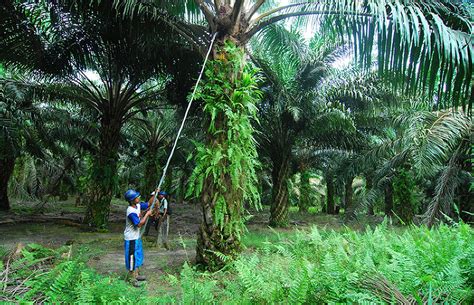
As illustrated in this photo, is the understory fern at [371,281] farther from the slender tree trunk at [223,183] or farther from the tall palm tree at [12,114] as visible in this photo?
the tall palm tree at [12,114]

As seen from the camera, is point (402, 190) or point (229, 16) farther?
point (402, 190)

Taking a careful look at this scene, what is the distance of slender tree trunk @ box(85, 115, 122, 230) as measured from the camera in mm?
10227

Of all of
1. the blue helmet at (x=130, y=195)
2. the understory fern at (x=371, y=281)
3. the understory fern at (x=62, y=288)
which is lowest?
the understory fern at (x=62, y=288)

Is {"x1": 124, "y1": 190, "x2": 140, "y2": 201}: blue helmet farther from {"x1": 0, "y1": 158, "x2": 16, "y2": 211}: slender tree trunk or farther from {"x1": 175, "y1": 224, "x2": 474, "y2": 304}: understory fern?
{"x1": 0, "y1": 158, "x2": 16, "y2": 211}: slender tree trunk

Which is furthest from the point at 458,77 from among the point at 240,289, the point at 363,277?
the point at 240,289

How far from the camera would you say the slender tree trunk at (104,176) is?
10.2 metres

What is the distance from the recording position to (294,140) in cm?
1293

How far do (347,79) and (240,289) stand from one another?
9.24 m

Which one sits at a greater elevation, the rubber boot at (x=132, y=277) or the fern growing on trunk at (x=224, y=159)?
the fern growing on trunk at (x=224, y=159)

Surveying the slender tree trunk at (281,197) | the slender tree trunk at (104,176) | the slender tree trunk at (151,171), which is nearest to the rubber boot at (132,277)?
the slender tree trunk at (104,176)

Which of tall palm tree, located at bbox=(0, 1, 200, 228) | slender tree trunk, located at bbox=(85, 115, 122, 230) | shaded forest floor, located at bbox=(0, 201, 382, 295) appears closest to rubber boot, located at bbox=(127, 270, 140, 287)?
shaded forest floor, located at bbox=(0, 201, 382, 295)

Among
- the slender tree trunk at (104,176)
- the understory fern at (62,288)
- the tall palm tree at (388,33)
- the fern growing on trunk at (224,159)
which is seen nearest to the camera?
the understory fern at (62,288)

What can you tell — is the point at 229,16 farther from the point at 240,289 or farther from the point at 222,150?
the point at 240,289

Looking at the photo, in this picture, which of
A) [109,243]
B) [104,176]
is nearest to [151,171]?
[104,176]
